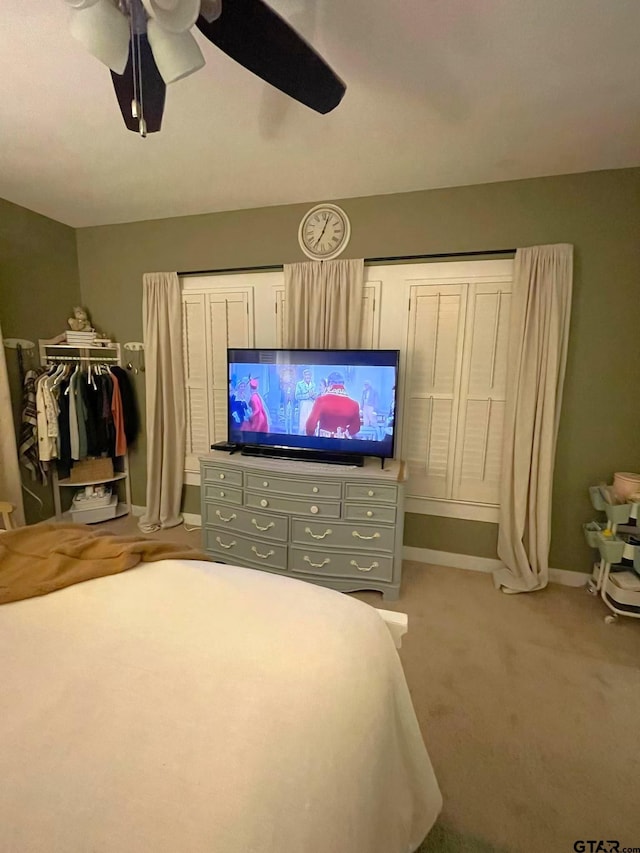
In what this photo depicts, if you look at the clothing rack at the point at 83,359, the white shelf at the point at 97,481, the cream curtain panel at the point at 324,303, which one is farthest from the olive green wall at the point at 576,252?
the white shelf at the point at 97,481

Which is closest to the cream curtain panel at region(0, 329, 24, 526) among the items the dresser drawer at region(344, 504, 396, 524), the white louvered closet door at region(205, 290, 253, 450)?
the white louvered closet door at region(205, 290, 253, 450)

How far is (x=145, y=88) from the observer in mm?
1280

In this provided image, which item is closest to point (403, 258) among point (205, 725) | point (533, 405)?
point (533, 405)

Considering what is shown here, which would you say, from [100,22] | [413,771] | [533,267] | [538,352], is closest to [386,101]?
[100,22]

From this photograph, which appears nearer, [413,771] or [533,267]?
[413,771]

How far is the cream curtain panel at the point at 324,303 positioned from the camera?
2723 mm

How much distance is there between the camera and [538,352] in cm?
240

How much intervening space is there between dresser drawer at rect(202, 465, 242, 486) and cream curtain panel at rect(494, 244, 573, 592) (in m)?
1.81

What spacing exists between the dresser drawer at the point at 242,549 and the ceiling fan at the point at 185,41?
88.0 inches

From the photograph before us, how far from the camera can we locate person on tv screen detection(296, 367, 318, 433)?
261cm

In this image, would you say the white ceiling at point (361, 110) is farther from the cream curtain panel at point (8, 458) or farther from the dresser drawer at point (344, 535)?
the dresser drawer at point (344, 535)

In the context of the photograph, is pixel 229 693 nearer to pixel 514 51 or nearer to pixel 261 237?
pixel 514 51

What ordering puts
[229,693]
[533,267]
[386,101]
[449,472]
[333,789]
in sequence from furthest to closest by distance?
[449,472] < [533,267] < [386,101] < [229,693] < [333,789]

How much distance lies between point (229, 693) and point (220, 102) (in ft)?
7.36
